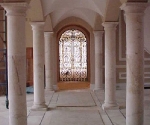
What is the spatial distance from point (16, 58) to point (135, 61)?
260 cm

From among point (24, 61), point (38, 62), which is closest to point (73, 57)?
point (38, 62)

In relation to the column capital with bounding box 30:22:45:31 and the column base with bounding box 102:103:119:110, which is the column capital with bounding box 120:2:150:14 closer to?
the column capital with bounding box 30:22:45:31

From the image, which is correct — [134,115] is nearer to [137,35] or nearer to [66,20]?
[137,35]

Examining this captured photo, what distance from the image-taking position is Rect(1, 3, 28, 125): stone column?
6250 millimetres

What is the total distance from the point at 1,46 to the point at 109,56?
259 inches

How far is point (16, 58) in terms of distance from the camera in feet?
20.5

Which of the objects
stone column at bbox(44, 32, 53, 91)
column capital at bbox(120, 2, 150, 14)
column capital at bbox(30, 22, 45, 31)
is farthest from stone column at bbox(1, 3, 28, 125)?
stone column at bbox(44, 32, 53, 91)

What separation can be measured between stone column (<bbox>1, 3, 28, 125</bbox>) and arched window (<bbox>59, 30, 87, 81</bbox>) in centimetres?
1242

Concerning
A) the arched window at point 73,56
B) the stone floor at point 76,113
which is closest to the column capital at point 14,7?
the stone floor at point 76,113

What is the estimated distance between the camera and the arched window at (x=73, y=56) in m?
18.8

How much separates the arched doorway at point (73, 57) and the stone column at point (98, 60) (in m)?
3.63

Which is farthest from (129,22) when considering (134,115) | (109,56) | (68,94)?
(68,94)

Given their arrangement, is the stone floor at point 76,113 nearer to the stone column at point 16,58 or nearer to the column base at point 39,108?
the column base at point 39,108

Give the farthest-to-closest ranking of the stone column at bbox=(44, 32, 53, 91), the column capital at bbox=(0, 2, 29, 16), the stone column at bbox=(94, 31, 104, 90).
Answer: the stone column at bbox=(94, 31, 104, 90)
the stone column at bbox=(44, 32, 53, 91)
the column capital at bbox=(0, 2, 29, 16)
